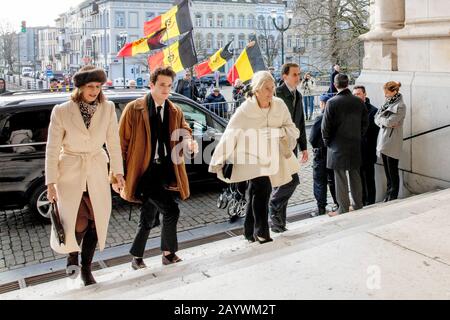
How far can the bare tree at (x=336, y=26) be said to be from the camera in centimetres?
2680

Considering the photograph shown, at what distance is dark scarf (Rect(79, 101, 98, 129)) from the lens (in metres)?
4.16

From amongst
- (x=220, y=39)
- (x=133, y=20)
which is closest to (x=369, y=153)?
(x=133, y=20)

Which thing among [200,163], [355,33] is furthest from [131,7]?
[200,163]

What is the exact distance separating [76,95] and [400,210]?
3.40 metres

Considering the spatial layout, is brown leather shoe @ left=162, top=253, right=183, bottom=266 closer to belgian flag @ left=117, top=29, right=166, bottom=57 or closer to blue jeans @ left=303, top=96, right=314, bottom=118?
belgian flag @ left=117, top=29, right=166, bottom=57

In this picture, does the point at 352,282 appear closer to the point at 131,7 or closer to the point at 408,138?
the point at 408,138

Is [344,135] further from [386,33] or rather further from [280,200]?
[386,33]

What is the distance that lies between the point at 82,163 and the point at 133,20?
82.9 meters

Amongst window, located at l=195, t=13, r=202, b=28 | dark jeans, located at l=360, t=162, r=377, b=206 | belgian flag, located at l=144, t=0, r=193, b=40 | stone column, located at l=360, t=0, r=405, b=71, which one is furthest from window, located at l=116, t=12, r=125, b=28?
dark jeans, located at l=360, t=162, r=377, b=206

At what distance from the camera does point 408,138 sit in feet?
23.7

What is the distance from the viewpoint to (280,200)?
5957 mm

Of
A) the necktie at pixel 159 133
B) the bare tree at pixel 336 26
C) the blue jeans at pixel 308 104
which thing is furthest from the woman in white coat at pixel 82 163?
the bare tree at pixel 336 26

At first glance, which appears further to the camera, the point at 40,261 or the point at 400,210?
the point at 40,261
